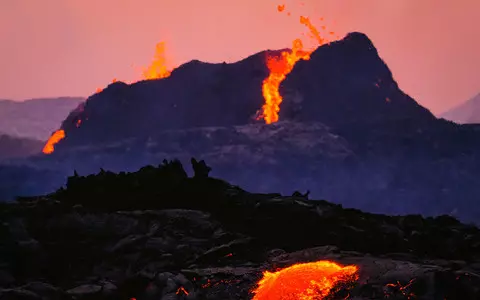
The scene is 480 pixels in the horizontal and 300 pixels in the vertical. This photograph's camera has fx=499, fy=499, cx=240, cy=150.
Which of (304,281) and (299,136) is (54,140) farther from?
(304,281)

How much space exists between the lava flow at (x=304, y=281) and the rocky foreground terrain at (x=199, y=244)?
6.7 inches

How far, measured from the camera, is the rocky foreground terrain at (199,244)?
30.3 ft

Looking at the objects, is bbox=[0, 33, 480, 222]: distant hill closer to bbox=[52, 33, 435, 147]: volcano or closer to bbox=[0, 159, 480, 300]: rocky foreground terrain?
bbox=[52, 33, 435, 147]: volcano

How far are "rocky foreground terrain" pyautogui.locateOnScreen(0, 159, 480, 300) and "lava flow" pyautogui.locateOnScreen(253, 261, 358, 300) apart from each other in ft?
0.56

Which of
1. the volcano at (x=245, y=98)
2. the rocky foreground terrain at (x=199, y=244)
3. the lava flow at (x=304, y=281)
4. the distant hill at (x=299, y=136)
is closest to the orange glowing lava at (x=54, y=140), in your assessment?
the volcano at (x=245, y=98)

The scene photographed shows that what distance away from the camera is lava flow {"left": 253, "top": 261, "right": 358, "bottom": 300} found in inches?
336

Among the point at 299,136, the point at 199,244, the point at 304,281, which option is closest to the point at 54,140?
the point at 299,136

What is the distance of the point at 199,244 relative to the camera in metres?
12.3

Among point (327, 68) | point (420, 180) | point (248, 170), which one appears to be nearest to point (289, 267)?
point (248, 170)

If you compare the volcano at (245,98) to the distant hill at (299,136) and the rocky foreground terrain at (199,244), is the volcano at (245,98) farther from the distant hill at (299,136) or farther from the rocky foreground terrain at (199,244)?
the rocky foreground terrain at (199,244)

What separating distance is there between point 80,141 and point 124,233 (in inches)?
5210

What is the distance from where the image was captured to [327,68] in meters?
141

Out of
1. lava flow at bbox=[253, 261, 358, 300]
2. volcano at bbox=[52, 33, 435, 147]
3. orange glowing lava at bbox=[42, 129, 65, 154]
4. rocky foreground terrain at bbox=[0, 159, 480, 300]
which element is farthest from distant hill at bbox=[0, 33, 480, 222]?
lava flow at bbox=[253, 261, 358, 300]

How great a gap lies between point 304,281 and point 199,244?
13.4 feet
